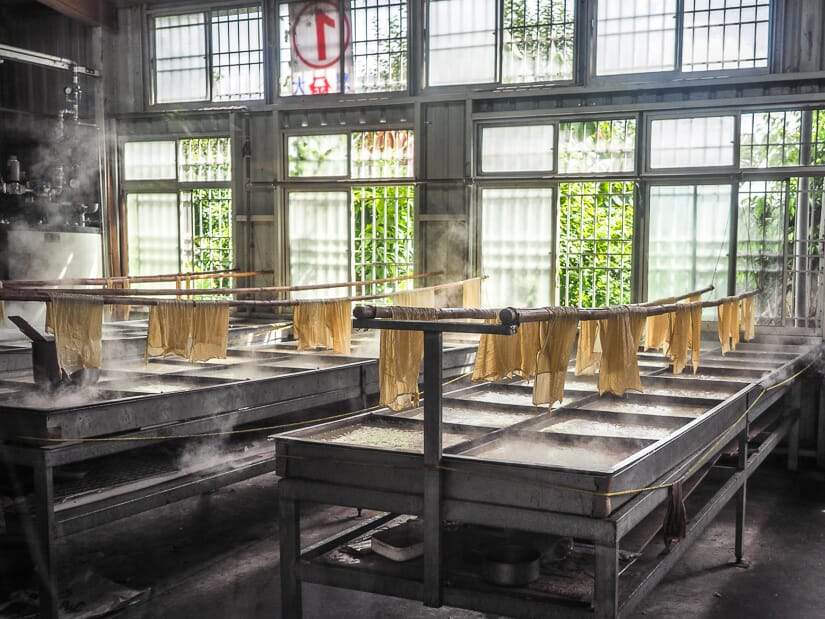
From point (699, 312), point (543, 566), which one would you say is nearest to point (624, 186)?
point (699, 312)

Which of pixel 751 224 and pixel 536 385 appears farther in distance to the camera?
pixel 751 224

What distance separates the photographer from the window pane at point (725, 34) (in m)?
9.77

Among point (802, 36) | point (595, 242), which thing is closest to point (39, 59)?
point (595, 242)

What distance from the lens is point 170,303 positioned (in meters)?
5.79

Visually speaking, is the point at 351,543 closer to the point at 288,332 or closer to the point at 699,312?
the point at 699,312

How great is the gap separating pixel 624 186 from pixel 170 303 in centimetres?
649

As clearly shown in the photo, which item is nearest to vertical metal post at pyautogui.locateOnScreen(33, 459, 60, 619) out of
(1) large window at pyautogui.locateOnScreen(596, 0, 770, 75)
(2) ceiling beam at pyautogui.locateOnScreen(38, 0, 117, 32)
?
(1) large window at pyautogui.locateOnScreen(596, 0, 770, 75)

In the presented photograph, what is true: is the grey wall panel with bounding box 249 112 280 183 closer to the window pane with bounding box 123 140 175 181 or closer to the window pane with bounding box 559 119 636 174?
the window pane with bounding box 123 140 175 181

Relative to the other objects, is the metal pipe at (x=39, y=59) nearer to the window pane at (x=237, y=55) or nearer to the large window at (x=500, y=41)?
the window pane at (x=237, y=55)

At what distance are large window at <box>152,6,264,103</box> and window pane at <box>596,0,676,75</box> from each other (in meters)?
4.97

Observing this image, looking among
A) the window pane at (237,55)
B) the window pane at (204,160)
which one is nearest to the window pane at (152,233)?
the window pane at (204,160)

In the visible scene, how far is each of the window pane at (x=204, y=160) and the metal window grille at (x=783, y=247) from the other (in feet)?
23.7

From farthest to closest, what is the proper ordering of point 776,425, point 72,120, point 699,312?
point 72,120 < point 776,425 < point 699,312

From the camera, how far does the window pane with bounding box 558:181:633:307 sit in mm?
10531
